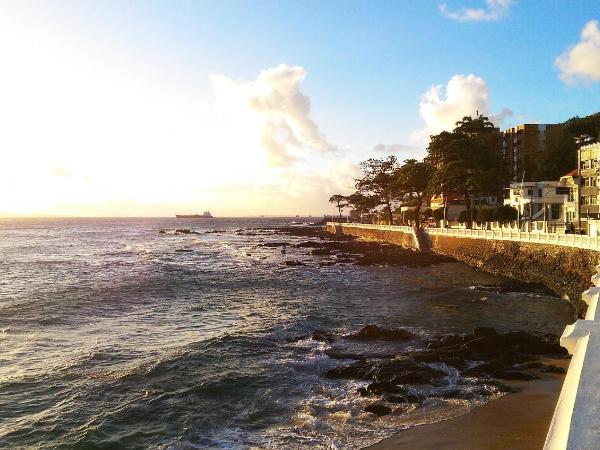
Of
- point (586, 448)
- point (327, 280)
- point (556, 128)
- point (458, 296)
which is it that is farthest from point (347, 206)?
point (586, 448)

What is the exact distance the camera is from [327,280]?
4603cm

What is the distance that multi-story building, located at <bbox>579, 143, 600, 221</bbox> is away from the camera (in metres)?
58.7

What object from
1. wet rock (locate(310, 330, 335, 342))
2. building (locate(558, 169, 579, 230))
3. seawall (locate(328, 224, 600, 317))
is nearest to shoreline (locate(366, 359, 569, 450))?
wet rock (locate(310, 330, 335, 342))

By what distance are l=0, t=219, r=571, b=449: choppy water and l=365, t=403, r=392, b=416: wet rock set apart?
1.05ft

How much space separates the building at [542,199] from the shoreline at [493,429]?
55.5 m

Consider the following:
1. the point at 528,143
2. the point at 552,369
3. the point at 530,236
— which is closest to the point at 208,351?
the point at 552,369

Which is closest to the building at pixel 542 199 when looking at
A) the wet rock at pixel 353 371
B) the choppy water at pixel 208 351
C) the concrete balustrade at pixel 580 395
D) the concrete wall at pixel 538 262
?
the concrete wall at pixel 538 262

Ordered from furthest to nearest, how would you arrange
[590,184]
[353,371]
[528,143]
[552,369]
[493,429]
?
[528,143], [590,184], [353,371], [552,369], [493,429]

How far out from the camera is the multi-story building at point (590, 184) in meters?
58.7

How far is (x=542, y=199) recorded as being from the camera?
65.6 meters

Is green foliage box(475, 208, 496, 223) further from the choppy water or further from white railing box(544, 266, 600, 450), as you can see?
white railing box(544, 266, 600, 450)

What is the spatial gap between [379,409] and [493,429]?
3.16m

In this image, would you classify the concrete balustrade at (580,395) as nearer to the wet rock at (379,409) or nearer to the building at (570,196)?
the wet rock at (379,409)

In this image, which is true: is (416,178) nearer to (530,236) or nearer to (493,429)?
(530,236)
